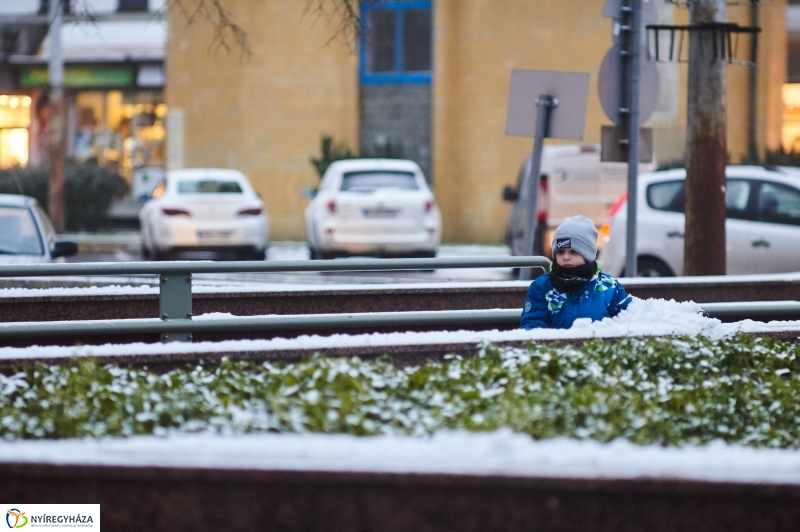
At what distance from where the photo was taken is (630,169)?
33.6ft

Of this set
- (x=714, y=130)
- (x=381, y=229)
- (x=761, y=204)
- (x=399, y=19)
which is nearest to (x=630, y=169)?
(x=714, y=130)

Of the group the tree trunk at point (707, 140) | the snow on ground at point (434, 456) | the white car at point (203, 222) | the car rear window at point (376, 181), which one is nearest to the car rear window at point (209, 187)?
the white car at point (203, 222)

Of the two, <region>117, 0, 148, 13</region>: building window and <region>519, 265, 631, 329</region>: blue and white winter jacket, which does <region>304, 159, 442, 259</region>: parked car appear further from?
<region>117, 0, 148, 13</region>: building window

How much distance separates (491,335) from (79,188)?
23482 mm

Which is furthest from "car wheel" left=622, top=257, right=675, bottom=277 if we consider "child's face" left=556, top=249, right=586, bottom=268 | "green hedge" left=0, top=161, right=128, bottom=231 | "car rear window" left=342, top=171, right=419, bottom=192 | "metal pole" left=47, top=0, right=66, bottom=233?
"green hedge" left=0, top=161, right=128, bottom=231

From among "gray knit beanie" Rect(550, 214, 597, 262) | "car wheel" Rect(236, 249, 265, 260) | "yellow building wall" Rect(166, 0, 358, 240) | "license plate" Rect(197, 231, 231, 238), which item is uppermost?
"yellow building wall" Rect(166, 0, 358, 240)

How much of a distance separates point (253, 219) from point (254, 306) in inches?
429

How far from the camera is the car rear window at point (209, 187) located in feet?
61.2

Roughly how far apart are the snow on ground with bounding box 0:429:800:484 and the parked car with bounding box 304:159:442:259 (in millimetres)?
13474

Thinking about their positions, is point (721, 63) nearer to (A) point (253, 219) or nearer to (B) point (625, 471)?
(B) point (625, 471)

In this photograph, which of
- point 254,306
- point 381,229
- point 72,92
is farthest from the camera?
point 72,92

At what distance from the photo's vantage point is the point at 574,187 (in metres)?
15.8

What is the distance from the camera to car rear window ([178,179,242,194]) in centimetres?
1864
